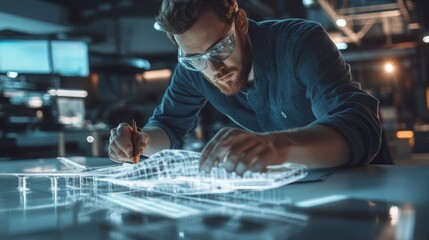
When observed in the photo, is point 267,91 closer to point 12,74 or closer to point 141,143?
point 141,143

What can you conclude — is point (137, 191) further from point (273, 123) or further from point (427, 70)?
point (427, 70)

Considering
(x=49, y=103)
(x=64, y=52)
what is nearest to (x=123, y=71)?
(x=64, y=52)

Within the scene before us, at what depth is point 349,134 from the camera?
29.7 inches

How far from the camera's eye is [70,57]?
13.4 ft

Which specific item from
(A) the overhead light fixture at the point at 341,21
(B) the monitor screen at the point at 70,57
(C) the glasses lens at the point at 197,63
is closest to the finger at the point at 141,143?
(C) the glasses lens at the point at 197,63

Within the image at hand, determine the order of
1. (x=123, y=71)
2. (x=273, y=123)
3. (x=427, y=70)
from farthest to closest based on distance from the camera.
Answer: (x=427, y=70), (x=123, y=71), (x=273, y=123)

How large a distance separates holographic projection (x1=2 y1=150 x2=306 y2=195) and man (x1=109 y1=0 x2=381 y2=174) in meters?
0.03

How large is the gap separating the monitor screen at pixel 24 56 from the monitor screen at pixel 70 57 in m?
0.12

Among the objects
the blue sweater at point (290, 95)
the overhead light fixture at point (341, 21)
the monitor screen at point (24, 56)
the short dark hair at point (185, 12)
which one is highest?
the overhead light fixture at point (341, 21)

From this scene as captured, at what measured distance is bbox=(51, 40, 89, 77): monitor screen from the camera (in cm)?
393

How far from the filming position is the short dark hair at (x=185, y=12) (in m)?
0.96

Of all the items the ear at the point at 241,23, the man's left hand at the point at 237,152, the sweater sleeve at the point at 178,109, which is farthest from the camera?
the sweater sleeve at the point at 178,109

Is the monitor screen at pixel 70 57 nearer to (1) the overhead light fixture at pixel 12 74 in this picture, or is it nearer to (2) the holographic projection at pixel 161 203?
(1) the overhead light fixture at pixel 12 74

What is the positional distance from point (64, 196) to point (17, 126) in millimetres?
2792
